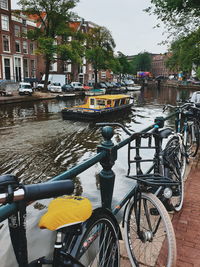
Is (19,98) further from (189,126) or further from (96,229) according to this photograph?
(96,229)

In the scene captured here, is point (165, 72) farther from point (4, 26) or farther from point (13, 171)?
point (13, 171)

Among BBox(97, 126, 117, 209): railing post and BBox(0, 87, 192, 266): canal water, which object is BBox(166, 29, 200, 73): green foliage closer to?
BBox(0, 87, 192, 266): canal water

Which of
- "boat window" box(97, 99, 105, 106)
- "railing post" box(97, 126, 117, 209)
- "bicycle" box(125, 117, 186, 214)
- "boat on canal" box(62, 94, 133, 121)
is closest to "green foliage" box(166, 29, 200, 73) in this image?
"boat on canal" box(62, 94, 133, 121)

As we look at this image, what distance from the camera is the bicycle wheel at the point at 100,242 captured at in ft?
4.98

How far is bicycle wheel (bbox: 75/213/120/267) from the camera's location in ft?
4.98

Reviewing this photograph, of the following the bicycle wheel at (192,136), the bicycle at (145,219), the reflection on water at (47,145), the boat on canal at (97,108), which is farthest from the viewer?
the boat on canal at (97,108)

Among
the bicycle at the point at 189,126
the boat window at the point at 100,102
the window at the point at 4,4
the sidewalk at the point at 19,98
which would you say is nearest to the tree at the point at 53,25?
the window at the point at 4,4

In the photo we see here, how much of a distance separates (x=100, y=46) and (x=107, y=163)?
50.0 m

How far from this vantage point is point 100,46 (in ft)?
160

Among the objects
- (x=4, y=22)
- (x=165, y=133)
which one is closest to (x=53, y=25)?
(x=4, y=22)

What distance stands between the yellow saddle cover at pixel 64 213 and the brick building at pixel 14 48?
112 feet

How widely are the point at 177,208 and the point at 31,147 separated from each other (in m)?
9.51

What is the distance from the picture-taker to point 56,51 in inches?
1203

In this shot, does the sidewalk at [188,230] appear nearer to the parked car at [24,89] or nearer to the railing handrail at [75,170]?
the railing handrail at [75,170]
